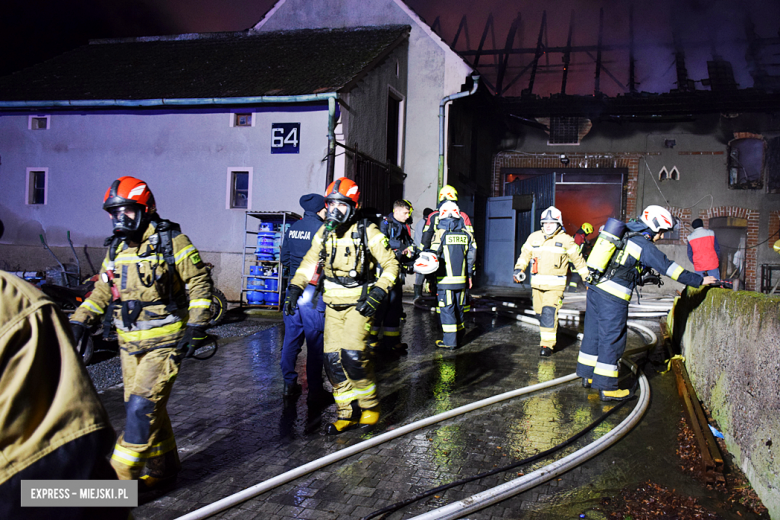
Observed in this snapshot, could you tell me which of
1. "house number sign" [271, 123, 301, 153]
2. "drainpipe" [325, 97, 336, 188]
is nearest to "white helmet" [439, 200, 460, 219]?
"drainpipe" [325, 97, 336, 188]

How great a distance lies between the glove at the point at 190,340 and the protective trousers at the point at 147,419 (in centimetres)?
7

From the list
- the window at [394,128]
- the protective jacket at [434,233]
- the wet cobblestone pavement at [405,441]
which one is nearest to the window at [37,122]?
the window at [394,128]

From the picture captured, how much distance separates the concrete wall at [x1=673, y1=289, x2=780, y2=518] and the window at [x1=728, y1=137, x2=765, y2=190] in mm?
15202

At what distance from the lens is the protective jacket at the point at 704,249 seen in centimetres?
1061

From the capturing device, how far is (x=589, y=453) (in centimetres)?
389

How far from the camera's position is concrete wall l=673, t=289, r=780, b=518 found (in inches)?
127

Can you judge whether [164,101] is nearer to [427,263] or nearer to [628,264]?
[427,263]

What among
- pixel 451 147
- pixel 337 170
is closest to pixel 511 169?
pixel 451 147

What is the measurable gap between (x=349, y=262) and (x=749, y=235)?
60.4 ft

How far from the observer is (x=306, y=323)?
507 centimetres

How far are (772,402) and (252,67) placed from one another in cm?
1442

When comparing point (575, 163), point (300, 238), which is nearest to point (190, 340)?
point (300, 238)

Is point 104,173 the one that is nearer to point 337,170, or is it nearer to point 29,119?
point 29,119

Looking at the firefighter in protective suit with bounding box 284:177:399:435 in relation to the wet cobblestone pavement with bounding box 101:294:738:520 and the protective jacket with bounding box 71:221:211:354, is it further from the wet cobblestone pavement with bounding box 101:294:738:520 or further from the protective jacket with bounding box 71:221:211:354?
the protective jacket with bounding box 71:221:211:354
